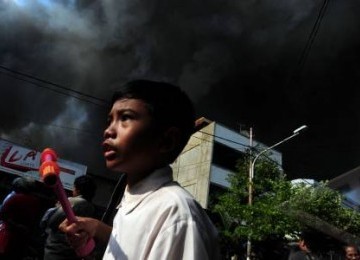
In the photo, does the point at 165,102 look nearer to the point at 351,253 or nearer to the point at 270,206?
the point at 351,253

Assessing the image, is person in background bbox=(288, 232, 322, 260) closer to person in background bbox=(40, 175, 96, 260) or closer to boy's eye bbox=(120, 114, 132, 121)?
person in background bbox=(40, 175, 96, 260)

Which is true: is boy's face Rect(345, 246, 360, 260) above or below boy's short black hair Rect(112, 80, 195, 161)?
above

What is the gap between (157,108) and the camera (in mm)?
1289

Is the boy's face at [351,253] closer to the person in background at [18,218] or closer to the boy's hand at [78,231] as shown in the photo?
the person in background at [18,218]

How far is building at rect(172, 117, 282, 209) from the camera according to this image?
3012cm

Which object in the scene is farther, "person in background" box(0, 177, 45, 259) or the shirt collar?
"person in background" box(0, 177, 45, 259)

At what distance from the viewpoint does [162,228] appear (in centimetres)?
98

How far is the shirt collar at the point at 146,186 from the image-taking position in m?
1.19

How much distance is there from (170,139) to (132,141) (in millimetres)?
131

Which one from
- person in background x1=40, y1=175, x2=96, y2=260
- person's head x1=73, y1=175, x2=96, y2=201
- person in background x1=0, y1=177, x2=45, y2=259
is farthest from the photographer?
person in background x1=0, y1=177, x2=45, y2=259

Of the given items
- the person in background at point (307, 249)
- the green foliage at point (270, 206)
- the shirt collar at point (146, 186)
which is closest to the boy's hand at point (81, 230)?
the shirt collar at point (146, 186)

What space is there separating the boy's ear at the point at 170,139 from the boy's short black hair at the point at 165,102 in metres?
0.02

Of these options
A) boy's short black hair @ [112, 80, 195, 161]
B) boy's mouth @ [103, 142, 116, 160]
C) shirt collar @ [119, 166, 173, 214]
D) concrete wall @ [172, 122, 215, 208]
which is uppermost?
concrete wall @ [172, 122, 215, 208]

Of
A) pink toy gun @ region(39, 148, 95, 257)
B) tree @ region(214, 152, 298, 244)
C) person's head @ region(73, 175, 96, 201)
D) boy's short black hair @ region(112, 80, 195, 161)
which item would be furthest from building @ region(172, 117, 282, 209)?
pink toy gun @ region(39, 148, 95, 257)
